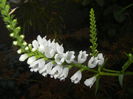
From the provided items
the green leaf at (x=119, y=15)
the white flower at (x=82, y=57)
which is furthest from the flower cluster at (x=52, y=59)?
the green leaf at (x=119, y=15)

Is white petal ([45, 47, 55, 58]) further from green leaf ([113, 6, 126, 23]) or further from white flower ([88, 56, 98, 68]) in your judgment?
green leaf ([113, 6, 126, 23])

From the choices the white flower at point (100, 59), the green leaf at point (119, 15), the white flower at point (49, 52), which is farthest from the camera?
the green leaf at point (119, 15)

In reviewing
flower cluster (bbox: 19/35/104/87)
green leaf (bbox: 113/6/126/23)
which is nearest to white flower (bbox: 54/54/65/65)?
flower cluster (bbox: 19/35/104/87)

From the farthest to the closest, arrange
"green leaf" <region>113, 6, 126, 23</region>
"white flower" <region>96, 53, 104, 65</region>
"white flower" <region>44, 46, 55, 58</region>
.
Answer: "green leaf" <region>113, 6, 126, 23</region>, "white flower" <region>96, 53, 104, 65</region>, "white flower" <region>44, 46, 55, 58</region>

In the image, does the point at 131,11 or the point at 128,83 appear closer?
the point at 128,83

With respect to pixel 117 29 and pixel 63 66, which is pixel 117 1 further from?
pixel 63 66

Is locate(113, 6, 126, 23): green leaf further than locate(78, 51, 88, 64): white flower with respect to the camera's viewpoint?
Yes

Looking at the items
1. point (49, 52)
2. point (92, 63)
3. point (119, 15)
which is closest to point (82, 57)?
point (92, 63)

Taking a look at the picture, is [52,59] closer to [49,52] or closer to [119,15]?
[49,52]

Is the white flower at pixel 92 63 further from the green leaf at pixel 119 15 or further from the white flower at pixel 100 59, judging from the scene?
the green leaf at pixel 119 15

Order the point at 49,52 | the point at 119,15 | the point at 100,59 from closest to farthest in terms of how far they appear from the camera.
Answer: the point at 49,52
the point at 100,59
the point at 119,15

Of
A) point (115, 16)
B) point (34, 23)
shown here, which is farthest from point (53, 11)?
point (115, 16)
